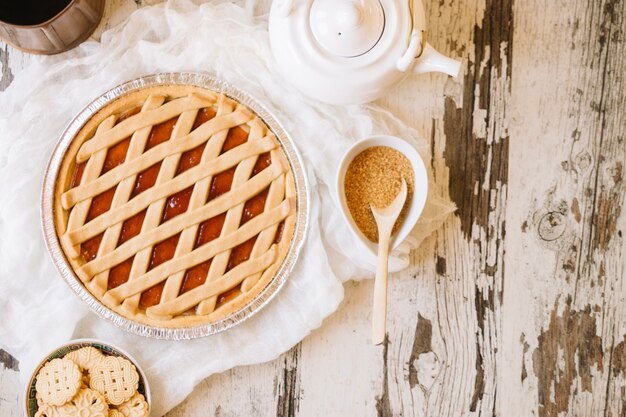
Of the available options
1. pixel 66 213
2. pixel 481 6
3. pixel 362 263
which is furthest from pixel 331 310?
pixel 481 6

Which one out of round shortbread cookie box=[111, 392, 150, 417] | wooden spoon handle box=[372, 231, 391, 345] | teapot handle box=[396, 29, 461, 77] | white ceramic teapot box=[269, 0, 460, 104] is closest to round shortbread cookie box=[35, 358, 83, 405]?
round shortbread cookie box=[111, 392, 150, 417]

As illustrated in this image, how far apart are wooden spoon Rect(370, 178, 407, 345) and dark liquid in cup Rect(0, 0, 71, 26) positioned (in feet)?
2.43

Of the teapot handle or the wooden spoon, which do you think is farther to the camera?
the wooden spoon

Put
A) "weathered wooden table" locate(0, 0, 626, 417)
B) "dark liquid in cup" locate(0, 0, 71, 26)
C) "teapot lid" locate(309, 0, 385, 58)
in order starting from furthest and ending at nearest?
"weathered wooden table" locate(0, 0, 626, 417) → "dark liquid in cup" locate(0, 0, 71, 26) → "teapot lid" locate(309, 0, 385, 58)

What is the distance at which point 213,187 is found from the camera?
1.30m

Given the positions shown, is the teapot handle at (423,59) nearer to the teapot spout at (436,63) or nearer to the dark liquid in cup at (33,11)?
the teapot spout at (436,63)

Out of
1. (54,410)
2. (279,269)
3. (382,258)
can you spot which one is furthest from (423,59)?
(54,410)

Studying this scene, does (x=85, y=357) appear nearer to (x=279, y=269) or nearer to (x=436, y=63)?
(x=279, y=269)

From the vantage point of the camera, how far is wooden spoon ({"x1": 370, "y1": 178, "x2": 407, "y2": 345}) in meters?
1.24

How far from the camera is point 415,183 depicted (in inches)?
50.8

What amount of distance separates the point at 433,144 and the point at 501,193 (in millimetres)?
190

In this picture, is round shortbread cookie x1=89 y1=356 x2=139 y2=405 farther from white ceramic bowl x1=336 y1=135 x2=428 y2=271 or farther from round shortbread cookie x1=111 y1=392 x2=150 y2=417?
white ceramic bowl x1=336 y1=135 x2=428 y2=271

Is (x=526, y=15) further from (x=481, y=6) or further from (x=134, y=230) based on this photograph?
(x=134, y=230)

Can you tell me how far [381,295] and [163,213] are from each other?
0.48 m
